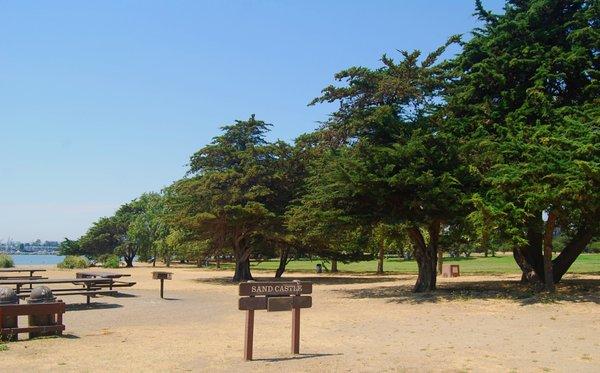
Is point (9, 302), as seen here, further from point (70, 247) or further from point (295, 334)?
point (70, 247)

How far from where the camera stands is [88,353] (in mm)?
9812

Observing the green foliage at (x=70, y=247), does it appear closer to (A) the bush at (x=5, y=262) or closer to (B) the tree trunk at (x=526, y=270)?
(A) the bush at (x=5, y=262)

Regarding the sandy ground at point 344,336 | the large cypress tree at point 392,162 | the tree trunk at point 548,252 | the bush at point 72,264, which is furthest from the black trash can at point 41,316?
the bush at point 72,264

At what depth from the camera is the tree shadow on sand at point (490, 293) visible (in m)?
18.8

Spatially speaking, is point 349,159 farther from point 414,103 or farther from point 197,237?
point 197,237

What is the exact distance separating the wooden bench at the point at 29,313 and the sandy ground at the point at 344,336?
1.06 feet

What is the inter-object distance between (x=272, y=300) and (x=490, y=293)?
46.6ft

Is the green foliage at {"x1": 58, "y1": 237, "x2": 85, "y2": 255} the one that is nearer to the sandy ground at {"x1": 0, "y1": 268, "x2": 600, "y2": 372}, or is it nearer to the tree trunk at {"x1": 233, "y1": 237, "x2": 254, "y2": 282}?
the tree trunk at {"x1": 233, "y1": 237, "x2": 254, "y2": 282}

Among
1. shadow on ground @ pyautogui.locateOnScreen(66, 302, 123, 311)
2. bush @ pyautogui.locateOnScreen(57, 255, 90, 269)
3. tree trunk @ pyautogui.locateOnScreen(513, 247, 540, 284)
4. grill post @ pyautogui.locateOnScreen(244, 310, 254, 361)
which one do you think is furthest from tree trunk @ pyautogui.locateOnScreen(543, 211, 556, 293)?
bush @ pyautogui.locateOnScreen(57, 255, 90, 269)

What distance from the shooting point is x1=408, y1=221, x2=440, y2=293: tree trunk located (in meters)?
23.5

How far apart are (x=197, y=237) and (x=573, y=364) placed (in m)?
27.8

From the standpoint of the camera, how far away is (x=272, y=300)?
10000mm

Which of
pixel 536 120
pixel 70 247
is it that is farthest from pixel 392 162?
pixel 70 247

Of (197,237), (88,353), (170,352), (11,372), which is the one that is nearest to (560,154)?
(170,352)
